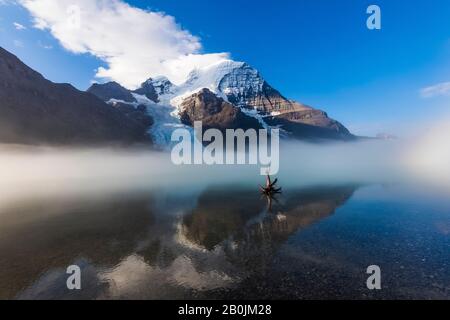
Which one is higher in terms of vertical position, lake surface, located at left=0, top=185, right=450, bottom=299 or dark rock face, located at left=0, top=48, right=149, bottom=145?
dark rock face, located at left=0, top=48, right=149, bottom=145

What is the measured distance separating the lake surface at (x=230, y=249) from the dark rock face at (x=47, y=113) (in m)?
114

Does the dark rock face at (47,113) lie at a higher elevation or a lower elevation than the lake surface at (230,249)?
higher

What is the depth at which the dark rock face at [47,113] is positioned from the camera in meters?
133

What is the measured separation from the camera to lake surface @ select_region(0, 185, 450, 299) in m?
16.0

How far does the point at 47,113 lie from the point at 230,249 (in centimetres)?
15757

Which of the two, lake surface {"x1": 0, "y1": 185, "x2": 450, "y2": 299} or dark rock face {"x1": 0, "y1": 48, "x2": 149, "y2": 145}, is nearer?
lake surface {"x1": 0, "y1": 185, "x2": 450, "y2": 299}

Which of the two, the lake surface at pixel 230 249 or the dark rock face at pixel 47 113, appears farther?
the dark rock face at pixel 47 113

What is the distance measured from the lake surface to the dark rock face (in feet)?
372

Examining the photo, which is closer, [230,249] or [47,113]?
[230,249]

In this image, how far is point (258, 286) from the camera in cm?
1614

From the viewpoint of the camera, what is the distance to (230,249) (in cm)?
2239

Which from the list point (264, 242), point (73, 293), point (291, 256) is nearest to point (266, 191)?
point (264, 242)
